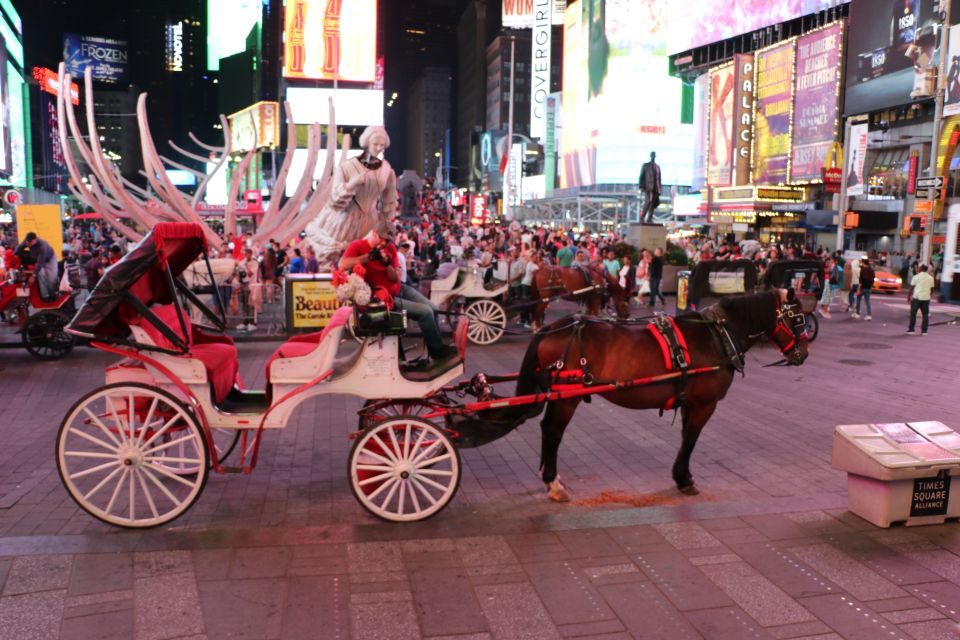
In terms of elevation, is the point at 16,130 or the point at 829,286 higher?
the point at 16,130

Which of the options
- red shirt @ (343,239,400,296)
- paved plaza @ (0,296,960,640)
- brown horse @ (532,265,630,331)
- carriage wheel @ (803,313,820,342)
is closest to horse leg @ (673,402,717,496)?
paved plaza @ (0,296,960,640)

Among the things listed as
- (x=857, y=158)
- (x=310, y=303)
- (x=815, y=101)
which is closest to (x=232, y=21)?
(x=815, y=101)

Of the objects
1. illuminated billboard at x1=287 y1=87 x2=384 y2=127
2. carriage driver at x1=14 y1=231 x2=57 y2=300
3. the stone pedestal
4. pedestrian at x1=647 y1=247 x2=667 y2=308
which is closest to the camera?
carriage driver at x1=14 y1=231 x2=57 y2=300

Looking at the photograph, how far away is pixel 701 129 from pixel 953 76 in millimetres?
32228

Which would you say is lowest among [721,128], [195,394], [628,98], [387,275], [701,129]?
[195,394]

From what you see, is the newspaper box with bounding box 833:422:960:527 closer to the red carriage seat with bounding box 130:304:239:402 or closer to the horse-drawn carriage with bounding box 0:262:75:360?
the red carriage seat with bounding box 130:304:239:402

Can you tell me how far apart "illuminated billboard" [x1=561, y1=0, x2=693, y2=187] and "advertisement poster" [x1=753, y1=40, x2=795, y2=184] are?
13926 millimetres

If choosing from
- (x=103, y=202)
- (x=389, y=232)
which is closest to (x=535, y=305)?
(x=389, y=232)

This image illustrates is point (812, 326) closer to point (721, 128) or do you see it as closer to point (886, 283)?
point (886, 283)

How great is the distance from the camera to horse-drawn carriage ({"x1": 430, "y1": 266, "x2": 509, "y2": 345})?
46.2 feet

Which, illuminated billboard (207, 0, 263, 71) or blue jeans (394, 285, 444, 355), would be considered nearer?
blue jeans (394, 285, 444, 355)

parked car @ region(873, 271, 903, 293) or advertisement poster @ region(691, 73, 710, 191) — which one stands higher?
advertisement poster @ region(691, 73, 710, 191)

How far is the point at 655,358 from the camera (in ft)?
21.0

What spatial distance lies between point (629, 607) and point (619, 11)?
208ft
